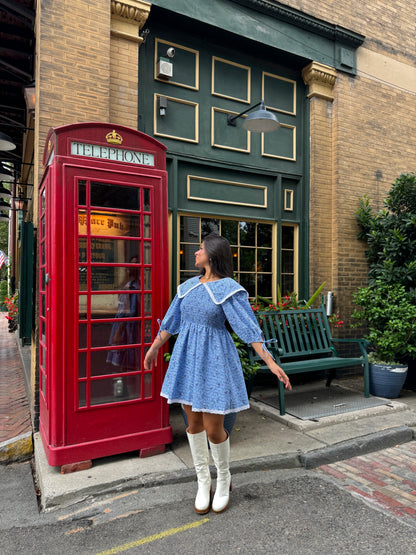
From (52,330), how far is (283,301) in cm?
411

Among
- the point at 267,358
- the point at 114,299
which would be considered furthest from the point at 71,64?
the point at 267,358

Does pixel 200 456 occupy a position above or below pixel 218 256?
below

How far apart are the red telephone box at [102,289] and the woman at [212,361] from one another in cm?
90

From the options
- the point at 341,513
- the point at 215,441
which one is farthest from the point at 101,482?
the point at 341,513

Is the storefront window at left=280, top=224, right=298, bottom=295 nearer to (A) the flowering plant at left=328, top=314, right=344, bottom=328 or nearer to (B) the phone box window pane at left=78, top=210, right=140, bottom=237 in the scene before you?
(A) the flowering plant at left=328, top=314, right=344, bottom=328

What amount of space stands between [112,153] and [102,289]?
1.30 meters

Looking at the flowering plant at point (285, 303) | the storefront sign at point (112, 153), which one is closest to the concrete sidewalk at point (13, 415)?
the storefront sign at point (112, 153)

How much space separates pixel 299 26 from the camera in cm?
703

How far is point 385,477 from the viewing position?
3779 millimetres

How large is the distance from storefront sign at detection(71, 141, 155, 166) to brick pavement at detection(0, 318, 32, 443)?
125 inches

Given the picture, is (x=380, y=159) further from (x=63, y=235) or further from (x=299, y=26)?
(x=63, y=235)

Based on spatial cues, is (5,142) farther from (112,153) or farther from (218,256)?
(218,256)

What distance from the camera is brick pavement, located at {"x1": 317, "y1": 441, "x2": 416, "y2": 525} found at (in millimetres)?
3305

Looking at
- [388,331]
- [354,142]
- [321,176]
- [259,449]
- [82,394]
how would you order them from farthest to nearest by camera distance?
[354,142]
[321,176]
[388,331]
[259,449]
[82,394]
